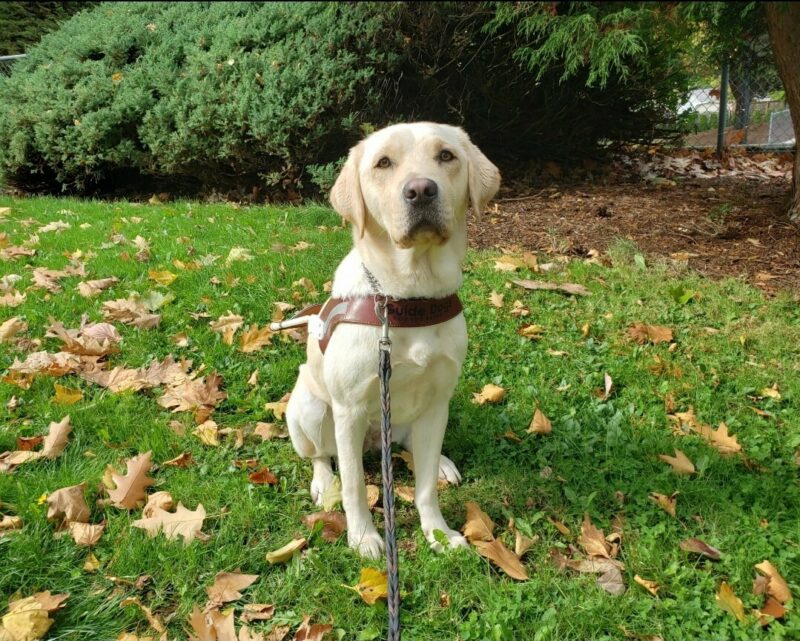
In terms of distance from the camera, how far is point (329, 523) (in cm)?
248

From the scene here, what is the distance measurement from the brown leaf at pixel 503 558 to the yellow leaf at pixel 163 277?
10.6 feet

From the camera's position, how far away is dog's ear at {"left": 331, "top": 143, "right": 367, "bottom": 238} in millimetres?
2250

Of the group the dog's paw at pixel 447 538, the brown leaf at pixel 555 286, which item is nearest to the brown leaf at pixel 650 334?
the brown leaf at pixel 555 286

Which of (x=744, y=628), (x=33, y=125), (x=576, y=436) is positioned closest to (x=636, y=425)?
(x=576, y=436)

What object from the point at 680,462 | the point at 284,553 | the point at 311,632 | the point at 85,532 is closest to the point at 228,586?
the point at 284,553

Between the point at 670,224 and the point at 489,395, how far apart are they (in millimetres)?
3394

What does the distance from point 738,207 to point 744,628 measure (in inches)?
201

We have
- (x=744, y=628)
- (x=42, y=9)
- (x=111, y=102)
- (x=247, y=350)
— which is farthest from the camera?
(x=42, y=9)

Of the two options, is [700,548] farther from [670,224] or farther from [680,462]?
[670,224]

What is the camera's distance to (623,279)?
15.0 feet

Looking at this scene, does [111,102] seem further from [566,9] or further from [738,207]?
[738,207]

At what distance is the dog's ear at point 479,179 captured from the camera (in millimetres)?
2293

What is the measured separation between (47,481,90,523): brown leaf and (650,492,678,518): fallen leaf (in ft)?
7.88

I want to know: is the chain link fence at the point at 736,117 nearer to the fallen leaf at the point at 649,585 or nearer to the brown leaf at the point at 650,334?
the brown leaf at the point at 650,334
